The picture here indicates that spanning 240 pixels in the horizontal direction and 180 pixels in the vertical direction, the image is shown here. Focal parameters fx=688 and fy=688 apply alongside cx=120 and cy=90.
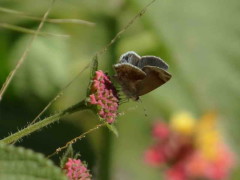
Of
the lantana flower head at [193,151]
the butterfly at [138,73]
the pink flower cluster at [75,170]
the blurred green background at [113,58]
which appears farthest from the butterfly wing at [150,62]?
the lantana flower head at [193,151]

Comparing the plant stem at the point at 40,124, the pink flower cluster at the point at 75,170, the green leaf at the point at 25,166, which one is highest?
the plant stem at the point at 40,124

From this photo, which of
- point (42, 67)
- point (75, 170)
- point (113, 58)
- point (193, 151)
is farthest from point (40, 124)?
point (193, 151)

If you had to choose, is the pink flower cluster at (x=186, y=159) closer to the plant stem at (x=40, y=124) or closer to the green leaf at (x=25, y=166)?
the plant stem at (x=40, y=124)

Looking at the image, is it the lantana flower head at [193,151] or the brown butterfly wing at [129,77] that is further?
the lantana flower head at [193,151]

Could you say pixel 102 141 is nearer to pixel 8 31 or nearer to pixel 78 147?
pixel 78 147

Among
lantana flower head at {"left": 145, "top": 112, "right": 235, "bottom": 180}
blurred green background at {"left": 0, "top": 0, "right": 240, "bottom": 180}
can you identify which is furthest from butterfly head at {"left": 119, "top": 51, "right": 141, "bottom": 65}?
lantana flower head at {"left": 145, "top": 112, "right": 235, "bottom": 180}

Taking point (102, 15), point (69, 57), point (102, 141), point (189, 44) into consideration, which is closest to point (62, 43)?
point (69, 57)
